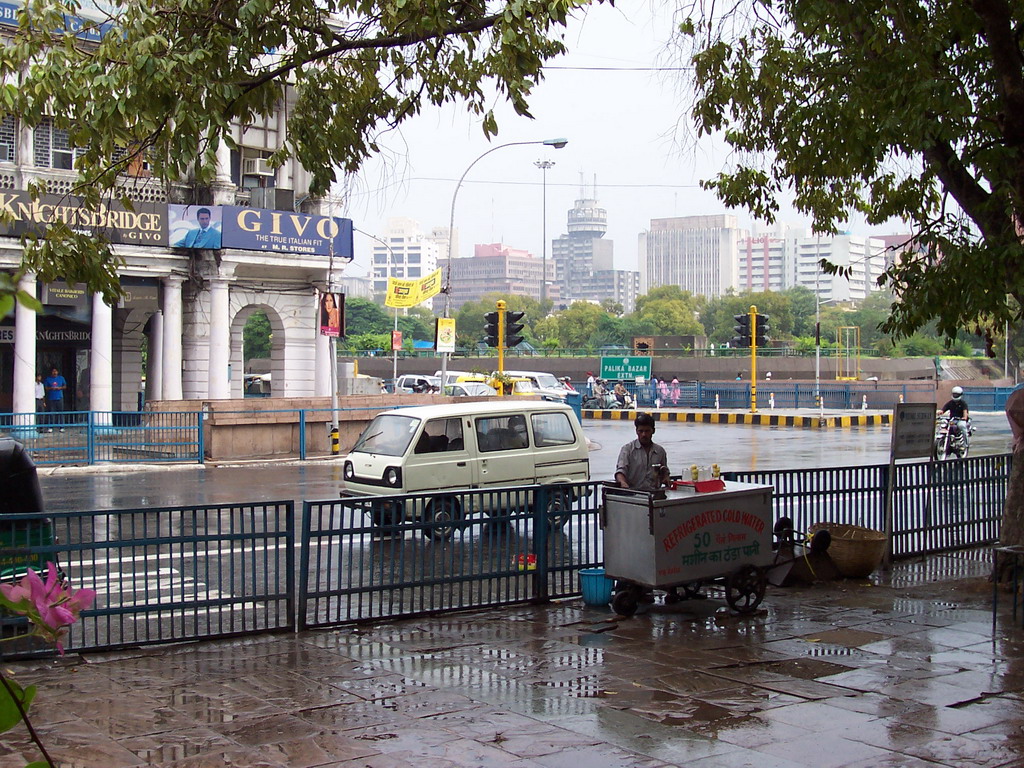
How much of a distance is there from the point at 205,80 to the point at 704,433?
1115 inches

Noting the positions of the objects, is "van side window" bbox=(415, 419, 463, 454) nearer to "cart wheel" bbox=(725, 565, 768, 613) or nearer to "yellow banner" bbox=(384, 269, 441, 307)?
"cart wheel" bbox=(725, 565, 768, 613)

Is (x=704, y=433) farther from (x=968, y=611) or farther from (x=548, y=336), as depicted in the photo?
(x=548, y=336)

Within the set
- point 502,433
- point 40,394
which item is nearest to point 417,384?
point 40,394

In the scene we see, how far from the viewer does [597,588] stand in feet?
31.6

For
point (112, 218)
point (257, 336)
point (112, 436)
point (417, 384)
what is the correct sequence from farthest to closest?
1. point (257, 336)
2. point (417, 384)
3. point (112, 218)
4. point (112, 436)

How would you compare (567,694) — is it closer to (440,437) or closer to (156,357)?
Answer: (440,437)

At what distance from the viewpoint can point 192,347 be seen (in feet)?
110

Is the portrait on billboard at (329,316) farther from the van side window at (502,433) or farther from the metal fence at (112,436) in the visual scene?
the van side window at (502,433)

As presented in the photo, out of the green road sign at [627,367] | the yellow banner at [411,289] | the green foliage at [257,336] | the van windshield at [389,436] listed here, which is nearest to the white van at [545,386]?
the yellow banner at [411,289]

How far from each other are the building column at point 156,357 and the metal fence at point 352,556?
22762 millimetres

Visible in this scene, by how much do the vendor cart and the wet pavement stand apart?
0.31 metres

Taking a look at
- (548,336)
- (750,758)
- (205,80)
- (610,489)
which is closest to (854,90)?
(610,489)

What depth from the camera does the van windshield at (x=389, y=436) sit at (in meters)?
14.7

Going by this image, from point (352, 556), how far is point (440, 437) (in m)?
5.74
